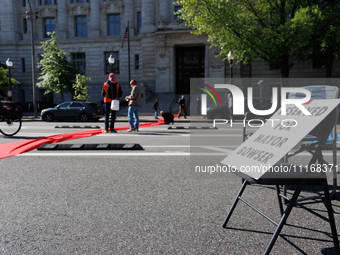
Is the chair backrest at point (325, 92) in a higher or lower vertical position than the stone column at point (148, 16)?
lower

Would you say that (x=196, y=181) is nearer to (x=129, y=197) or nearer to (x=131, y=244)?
(x=129, y=197)

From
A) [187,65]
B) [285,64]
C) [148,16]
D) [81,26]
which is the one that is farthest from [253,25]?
[81,26]

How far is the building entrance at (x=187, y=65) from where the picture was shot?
3934 cm

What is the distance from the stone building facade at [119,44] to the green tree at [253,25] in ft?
43.8

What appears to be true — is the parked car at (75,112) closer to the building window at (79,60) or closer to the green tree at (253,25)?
the green tree at (253,25)

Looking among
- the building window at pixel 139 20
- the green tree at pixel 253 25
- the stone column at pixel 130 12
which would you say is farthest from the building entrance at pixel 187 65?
the green tree at pixel 253 25

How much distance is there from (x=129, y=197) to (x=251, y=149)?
5.66 ft

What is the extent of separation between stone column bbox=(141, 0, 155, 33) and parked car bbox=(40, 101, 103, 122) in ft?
65.2

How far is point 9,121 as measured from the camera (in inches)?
392

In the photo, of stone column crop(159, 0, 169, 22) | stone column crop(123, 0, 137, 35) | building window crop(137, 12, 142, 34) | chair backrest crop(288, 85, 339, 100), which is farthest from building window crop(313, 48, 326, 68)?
chair backrest crop(288, 85, 339, 100)

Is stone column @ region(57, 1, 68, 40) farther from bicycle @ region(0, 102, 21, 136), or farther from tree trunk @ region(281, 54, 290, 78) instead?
bicycle @ region(0, 102, 21, 136)

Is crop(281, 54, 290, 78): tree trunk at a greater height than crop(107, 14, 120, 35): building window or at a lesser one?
lesser

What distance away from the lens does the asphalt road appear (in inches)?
101

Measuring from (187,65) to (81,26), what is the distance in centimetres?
1650
